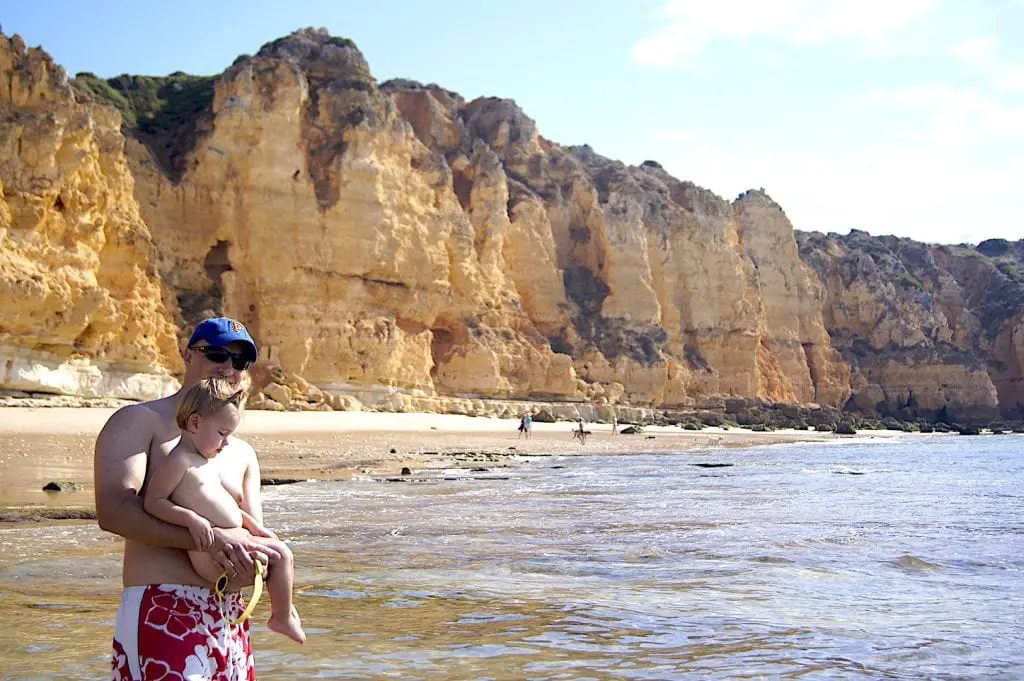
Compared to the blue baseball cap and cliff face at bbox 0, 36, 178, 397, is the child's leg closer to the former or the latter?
the blue baseball cap

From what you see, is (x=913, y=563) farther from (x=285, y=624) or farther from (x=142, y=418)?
(x=142, y=418)

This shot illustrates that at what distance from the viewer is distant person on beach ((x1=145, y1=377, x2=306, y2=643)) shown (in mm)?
2486

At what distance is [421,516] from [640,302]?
44435 mm

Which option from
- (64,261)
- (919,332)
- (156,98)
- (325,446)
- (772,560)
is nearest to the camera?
(772,560)

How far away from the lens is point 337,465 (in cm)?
1642

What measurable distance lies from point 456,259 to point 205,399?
132 feet

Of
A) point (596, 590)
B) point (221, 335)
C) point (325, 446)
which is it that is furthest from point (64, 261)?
point (221, 335)

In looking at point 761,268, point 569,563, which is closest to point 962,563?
point 569,563

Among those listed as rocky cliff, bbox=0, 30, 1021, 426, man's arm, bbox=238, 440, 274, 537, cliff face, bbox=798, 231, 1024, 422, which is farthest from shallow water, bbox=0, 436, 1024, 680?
cliff face, bbox=798, 231, 1024, 422

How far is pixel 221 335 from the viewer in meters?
2.76

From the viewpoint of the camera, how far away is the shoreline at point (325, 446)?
11625mm

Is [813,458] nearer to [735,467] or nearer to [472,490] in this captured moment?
[735,467]

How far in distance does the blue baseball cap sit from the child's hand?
1.67ft

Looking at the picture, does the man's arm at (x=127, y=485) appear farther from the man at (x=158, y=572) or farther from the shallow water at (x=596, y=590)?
the shallow water at (x=596, y=590)
